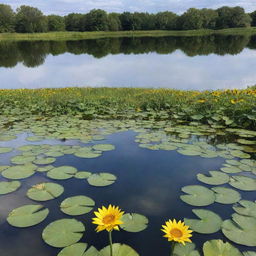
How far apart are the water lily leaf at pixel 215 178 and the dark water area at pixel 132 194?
105mm

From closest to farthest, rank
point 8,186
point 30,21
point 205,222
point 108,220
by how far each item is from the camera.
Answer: point 108,220 → point 205,222 → point 8,186 → point 30,21

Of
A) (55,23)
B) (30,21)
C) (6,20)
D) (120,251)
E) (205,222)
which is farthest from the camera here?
(55,23)

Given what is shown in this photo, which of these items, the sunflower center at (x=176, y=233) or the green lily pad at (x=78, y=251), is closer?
the sunflower center at (x=176, y=233)

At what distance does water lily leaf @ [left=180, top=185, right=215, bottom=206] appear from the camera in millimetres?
2926

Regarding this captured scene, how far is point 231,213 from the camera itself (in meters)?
2.79

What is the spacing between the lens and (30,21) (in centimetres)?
6550

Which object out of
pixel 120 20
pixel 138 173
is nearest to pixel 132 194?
pixel 138 173

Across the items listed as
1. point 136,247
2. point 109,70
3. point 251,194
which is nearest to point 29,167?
point 136,247

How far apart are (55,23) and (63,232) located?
78990mm

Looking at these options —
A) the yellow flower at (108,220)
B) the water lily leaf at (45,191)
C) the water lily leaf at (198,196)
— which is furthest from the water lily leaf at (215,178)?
the yellow flower at (108,220)

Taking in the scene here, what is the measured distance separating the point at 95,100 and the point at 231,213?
20.3 ft

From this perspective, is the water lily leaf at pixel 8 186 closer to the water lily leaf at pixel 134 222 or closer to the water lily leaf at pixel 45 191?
the water lily leaf at pixel 45 191

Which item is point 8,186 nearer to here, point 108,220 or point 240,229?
point 108,220

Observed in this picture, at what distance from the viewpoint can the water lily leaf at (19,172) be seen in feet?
11.6
